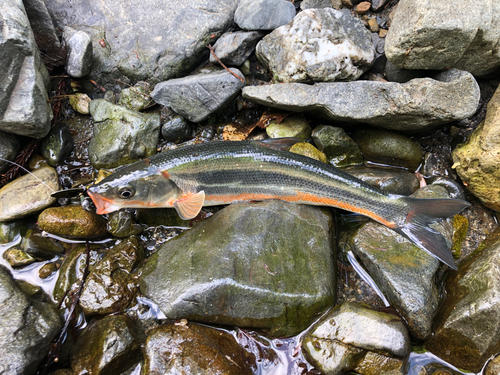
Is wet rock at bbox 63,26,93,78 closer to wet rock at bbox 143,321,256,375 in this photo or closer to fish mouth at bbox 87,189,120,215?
fish mouth at bbox 87,189,120,215

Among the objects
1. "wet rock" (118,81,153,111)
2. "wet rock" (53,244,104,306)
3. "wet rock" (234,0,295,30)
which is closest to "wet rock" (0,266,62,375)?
"wet rock" (53,244,104,306)

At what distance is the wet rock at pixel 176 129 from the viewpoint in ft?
18.4

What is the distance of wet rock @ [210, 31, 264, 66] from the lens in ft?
18.6

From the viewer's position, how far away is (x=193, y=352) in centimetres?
352

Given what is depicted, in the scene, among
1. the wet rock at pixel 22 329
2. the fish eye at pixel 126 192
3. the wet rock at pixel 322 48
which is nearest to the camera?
the wet rock at pixel 22 329

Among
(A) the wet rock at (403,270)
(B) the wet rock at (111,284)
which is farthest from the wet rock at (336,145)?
(B) the wet rock at (111,284)

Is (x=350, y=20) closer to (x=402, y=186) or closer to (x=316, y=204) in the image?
(x=402, y=186)

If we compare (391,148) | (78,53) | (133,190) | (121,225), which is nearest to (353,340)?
(391,148)

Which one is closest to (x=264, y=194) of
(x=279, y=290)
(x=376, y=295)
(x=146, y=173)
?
(x=279, y=290)

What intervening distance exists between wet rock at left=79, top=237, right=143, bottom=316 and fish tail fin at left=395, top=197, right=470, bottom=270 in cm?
379

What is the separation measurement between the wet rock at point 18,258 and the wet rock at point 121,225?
1.18 m

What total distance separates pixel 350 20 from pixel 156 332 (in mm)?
5649

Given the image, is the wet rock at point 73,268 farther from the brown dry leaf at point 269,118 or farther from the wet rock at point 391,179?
the wet rock at point 391,179

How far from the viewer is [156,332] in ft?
12.1
